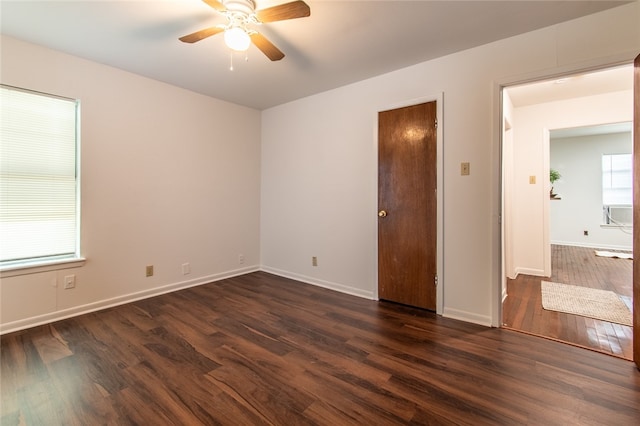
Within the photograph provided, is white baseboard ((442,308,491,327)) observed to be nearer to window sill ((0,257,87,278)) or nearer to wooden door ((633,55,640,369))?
wooden door ((633,55,640,369))

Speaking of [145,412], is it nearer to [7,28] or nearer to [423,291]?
[423,291]

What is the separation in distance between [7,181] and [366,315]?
3470 millimetres

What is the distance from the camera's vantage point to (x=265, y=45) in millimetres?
2092

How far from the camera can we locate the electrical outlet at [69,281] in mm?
2721

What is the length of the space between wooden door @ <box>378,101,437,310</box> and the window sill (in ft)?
10.2

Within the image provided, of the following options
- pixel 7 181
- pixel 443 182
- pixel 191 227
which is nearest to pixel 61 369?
pixel 7 181

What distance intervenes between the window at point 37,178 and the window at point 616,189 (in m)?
9.60

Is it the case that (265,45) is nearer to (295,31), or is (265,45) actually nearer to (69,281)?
(295,31)

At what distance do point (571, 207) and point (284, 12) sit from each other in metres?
8.09

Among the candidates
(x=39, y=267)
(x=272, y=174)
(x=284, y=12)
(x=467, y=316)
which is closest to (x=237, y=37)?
(x=284, y=12)

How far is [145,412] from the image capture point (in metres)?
1.52

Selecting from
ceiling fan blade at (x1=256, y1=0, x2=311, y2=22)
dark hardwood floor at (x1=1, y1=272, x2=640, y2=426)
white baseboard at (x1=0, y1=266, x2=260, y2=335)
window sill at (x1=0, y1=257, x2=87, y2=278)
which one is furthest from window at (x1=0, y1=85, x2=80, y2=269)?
ceiling fan blade at (x1=256, y1=0, x2=311, y2=22)

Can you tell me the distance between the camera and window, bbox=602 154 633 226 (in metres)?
6.19

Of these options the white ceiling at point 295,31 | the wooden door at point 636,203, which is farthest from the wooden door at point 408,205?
the wooden door at point 636,203
